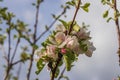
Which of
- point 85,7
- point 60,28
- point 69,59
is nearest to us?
point 69,59

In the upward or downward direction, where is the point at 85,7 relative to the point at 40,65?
upward

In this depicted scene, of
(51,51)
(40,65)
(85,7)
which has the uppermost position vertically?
(85,7)

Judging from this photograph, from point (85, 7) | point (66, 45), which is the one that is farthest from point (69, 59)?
point (85, 7)

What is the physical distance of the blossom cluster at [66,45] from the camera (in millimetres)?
2877

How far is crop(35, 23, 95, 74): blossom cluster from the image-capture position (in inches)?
113

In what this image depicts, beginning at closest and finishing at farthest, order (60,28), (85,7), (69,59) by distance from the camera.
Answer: (69,59) → (60,28) → (85,7)

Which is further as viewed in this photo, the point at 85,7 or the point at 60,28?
the point at 85,7

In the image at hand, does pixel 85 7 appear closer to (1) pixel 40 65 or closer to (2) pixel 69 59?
(2) pixel 69 59

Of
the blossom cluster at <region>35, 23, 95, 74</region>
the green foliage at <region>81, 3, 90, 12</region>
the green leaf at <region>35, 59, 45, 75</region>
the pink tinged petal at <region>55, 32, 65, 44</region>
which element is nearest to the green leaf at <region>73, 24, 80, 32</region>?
the blossom cluster at <region>35, 23, 95, 74</region>

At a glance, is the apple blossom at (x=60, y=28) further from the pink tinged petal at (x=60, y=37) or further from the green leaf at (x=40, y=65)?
the green leaf at (x=40, y=65)

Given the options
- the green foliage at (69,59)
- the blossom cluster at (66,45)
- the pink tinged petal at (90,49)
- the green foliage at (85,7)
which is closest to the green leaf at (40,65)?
the blossom cluster at (66,45)

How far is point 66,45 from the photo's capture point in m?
2.92

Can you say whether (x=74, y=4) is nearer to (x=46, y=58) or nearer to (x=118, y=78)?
(x=46, y=58)

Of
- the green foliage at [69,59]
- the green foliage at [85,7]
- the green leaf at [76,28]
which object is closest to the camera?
the green foliage at [69,59]
